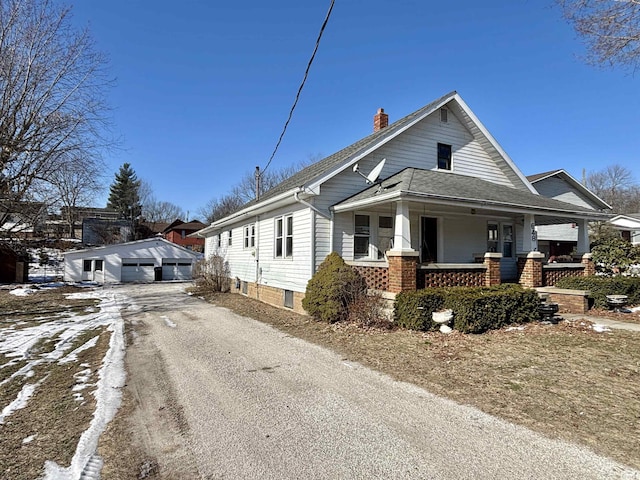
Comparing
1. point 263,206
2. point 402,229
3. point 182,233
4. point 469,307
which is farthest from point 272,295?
point 182,233

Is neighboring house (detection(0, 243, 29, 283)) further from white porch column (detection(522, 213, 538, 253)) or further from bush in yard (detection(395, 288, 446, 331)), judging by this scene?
white porch column (detection(522, 213, 538, 253))

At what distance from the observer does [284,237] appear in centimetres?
1238

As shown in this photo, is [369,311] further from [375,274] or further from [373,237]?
[373,237]

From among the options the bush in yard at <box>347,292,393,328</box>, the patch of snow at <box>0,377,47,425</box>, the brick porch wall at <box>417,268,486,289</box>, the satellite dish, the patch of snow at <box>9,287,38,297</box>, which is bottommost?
the patch of snow at <box>9,287,38,297</box>

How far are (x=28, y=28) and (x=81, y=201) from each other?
709 centimetres

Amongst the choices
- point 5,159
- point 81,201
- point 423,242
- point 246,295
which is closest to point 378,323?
point 423,242

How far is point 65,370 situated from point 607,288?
12.6 metres

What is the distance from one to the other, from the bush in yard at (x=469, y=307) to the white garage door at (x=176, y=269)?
27331 mm

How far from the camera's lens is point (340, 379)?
17.0ft

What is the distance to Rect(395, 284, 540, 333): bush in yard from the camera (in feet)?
25.5

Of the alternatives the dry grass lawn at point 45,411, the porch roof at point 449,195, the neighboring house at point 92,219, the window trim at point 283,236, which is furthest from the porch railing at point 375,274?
the neighboring house at point 92,219

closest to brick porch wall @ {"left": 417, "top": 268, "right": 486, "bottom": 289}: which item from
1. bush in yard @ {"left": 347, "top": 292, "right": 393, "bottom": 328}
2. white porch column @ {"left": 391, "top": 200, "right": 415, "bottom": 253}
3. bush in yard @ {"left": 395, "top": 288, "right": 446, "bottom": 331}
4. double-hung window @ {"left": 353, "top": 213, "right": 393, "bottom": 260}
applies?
bush in yard @ {"left": 395, "top": 288, "right": 446, "bottom": 331}

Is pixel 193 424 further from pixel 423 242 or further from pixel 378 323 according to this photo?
pixel 423 242

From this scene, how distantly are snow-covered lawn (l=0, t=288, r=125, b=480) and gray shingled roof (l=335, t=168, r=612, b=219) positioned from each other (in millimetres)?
6596
